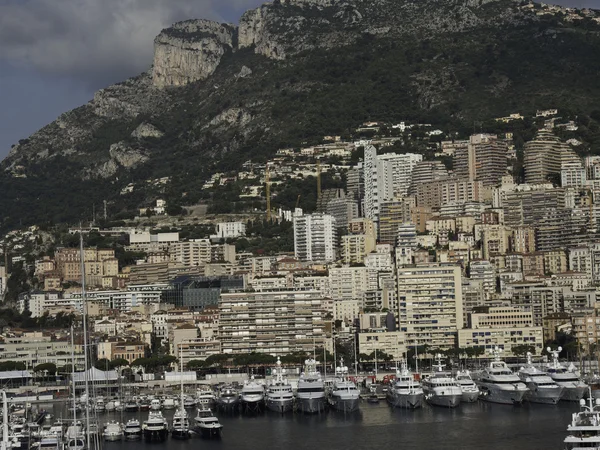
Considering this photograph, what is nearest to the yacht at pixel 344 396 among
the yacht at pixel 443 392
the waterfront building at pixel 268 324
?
the yacht at pixel 443 392

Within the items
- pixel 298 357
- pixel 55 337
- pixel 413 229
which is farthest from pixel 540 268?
pixel 55 337

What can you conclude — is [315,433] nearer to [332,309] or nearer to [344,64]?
[332,309]

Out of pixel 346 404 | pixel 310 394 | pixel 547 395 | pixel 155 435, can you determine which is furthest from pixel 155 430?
pixel 547 395

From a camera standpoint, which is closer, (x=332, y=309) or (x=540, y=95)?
(x=332, y=309)

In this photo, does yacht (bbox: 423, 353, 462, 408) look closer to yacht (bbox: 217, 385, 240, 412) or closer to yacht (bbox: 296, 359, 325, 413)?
yacht (bbox: 296, 359, 325, 413)

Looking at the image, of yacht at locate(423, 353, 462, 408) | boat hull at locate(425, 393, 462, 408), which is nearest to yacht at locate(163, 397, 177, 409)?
yacht at locate(423, 353, 462, 408)

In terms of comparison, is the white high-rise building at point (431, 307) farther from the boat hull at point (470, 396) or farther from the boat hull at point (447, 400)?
the boat hull at point (447, 400)
